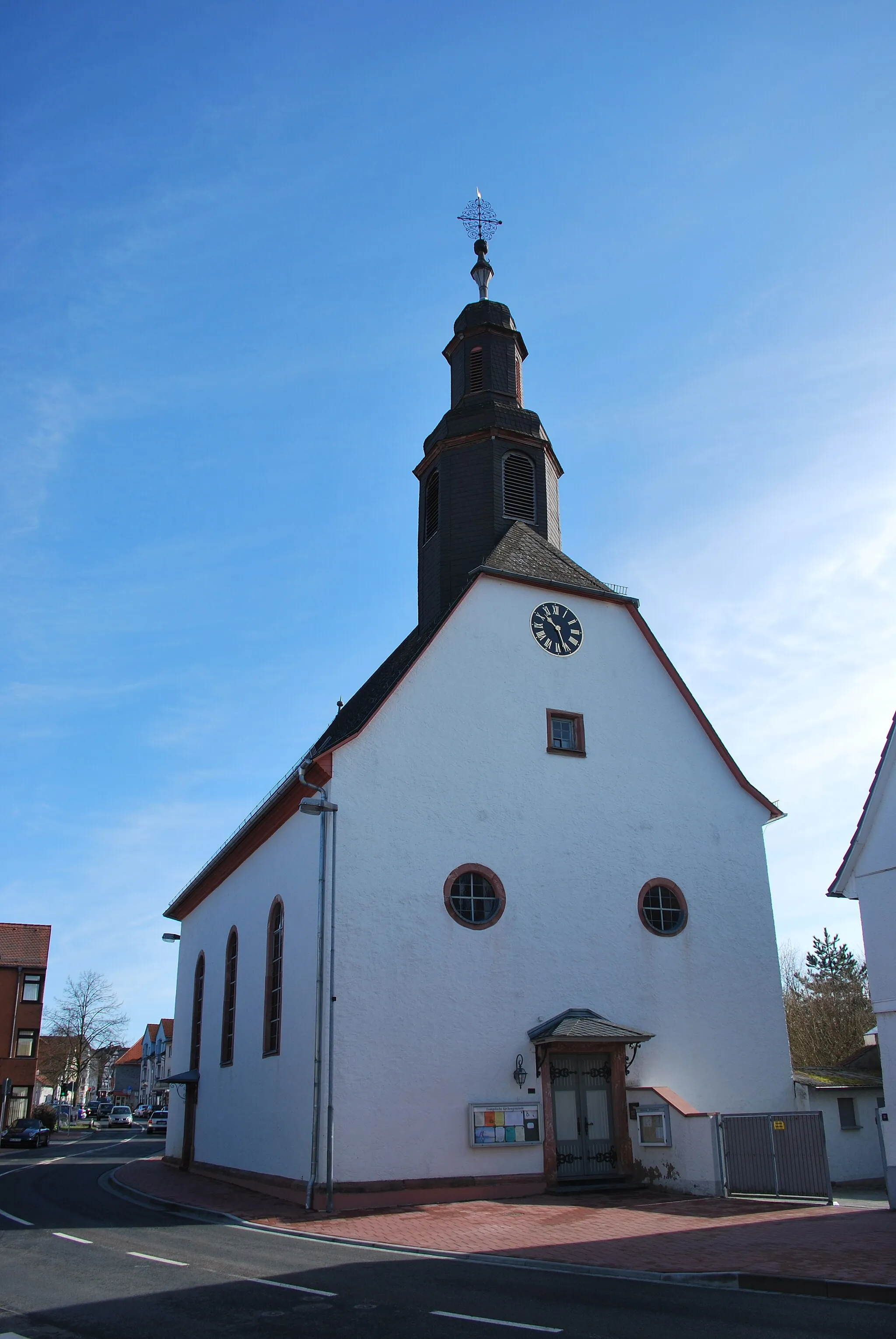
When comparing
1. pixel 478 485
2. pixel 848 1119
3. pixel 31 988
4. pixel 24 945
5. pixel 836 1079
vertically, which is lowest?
pixel 848 1119

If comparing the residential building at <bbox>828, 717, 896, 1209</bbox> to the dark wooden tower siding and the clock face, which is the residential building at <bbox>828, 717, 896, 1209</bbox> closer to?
the clock face

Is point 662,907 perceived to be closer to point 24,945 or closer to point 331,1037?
point 331,1037

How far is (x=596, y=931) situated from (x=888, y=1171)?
21.8 feet

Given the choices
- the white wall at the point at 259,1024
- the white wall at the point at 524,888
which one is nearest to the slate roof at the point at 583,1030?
the white wall at the point at 524,888

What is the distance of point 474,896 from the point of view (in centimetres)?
1877

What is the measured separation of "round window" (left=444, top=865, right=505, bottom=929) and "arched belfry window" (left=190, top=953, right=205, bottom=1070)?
12834 millimetres

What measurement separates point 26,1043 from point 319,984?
4384cm

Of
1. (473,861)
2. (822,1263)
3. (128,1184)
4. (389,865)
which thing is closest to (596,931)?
(473,861)

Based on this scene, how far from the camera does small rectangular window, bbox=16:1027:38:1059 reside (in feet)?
176

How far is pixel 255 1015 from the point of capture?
2197 centimetres

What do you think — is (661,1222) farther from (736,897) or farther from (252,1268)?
(736,897)

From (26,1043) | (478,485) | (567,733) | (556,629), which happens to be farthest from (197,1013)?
(26,1043)

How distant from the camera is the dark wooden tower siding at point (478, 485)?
2328cm

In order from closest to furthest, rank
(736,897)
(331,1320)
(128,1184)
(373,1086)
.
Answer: (331,1320)
(373,1086)
(736,897)
(128,1184)
